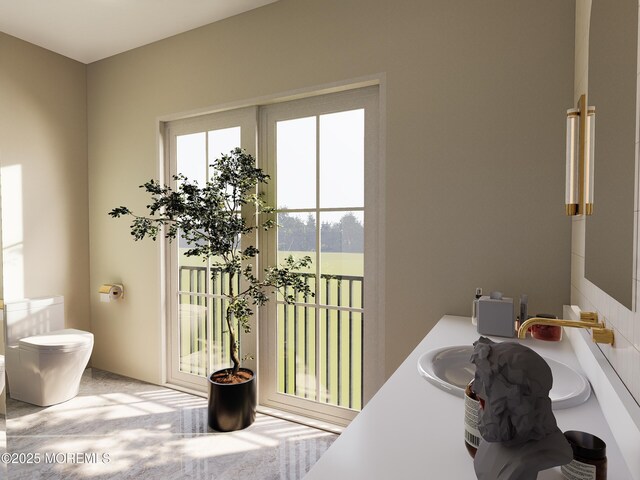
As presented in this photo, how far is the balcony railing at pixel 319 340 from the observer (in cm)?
234

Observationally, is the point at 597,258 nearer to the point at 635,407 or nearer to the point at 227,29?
the point at 635,407

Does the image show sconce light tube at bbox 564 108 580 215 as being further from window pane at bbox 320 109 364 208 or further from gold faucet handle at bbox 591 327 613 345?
window pane at bbox 320 109 364 208

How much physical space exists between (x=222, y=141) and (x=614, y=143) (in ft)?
7.78

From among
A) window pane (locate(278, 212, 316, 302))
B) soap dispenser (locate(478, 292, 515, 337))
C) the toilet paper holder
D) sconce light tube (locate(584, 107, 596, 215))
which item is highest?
sconce light tube (locate(584, 107, 596, 215))

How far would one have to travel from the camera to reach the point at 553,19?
5.65 feet

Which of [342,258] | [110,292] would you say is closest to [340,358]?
[342,258]

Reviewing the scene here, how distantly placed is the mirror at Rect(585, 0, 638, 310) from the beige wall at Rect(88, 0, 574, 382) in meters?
0.62

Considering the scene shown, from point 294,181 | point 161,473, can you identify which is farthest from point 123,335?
point 294,181

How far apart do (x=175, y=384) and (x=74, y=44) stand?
2.76 meters

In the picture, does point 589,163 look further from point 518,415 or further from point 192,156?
point 192,156

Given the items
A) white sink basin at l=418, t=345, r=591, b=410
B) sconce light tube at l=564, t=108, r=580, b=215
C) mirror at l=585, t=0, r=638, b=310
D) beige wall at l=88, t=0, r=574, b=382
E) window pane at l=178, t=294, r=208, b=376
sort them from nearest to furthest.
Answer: mirror at l=585, t=0, r=638, b=310, white sink basin at l=418, t=345, r=591, b=410, sconce light tube at l=564, t=108, r=580, b=215, beige wall at l=88, t=0, r=574, b=382, window pane at l=178, t=294, r=208, b=376

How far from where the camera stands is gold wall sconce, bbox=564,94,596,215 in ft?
3.61

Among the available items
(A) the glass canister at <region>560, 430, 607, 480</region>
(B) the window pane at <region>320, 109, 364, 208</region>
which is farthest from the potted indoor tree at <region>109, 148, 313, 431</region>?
(A) the glass canister at <region>560, 430, 607, 480</region>

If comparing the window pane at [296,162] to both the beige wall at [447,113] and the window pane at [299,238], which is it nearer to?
the window pane at [299,238]
